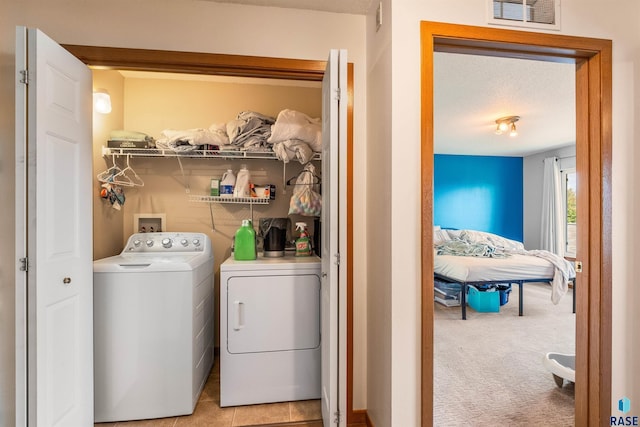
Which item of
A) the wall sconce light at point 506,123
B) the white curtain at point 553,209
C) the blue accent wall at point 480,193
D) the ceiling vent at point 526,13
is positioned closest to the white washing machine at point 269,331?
the ceiling vent at point 526,13

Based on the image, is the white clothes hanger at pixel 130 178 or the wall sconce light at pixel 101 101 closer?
the wall sconce light at pixel 101 101

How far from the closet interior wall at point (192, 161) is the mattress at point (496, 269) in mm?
2209

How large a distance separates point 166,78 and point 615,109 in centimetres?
302

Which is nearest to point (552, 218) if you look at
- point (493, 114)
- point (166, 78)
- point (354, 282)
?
point (493, 114)

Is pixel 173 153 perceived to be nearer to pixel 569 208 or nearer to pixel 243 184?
pixel 243 184

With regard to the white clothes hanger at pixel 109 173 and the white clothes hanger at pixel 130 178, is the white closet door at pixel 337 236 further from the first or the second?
the white clothes hanger at pixel 130 178

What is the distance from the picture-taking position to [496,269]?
11.9 feet

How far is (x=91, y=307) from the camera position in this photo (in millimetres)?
1646

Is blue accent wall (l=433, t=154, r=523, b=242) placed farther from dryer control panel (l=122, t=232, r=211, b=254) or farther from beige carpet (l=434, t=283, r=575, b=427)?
dryer control panel (l=122, t=232, r=211, b=254)

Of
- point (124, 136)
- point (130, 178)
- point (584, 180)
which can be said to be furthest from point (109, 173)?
point (584, 180)

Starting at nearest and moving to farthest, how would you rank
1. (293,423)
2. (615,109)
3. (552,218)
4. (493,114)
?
(615,109), (293,423), (493,114), (552,218)

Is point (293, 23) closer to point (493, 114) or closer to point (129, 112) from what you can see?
point (129, 112)

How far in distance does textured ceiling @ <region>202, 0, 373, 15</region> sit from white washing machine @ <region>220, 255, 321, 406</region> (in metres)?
1.53

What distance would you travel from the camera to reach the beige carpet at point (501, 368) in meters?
1.86
